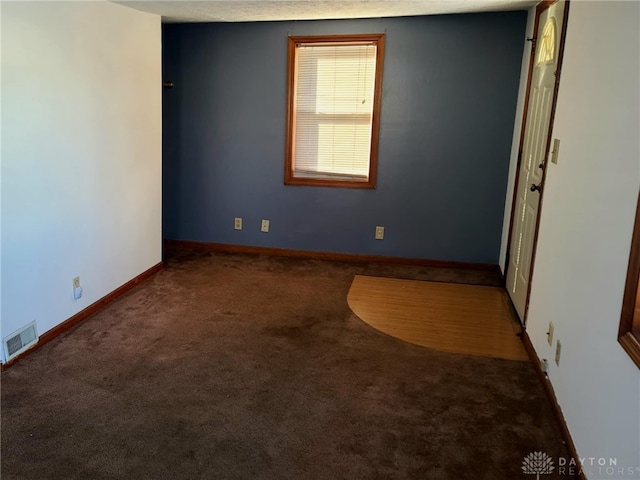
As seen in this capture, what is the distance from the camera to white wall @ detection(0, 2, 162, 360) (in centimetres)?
271

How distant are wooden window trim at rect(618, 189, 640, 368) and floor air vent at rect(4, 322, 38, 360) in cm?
289

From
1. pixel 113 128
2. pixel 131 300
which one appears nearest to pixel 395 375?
pixel 131 300

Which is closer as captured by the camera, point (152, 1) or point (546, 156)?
point (546, 156)

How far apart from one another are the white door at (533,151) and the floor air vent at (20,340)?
303cm

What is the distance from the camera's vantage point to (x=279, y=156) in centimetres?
494

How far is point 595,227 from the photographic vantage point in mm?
2121

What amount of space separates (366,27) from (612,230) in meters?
3.23

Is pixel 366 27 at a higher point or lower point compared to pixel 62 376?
Result: higher

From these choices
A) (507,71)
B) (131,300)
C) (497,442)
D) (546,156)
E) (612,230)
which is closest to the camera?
(612,230)

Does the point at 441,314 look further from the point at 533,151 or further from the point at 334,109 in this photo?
the point at 334,109

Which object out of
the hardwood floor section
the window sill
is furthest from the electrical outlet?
the window sill

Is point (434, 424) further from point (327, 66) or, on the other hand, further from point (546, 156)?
point (327, 66)

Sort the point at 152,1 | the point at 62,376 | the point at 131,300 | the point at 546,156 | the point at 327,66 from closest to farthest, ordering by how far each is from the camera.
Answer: the point at 62,376
the point at 546,156
the point at 152,1
the point at 131,300
the point at 327,66

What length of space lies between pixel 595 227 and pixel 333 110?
3.07 m
